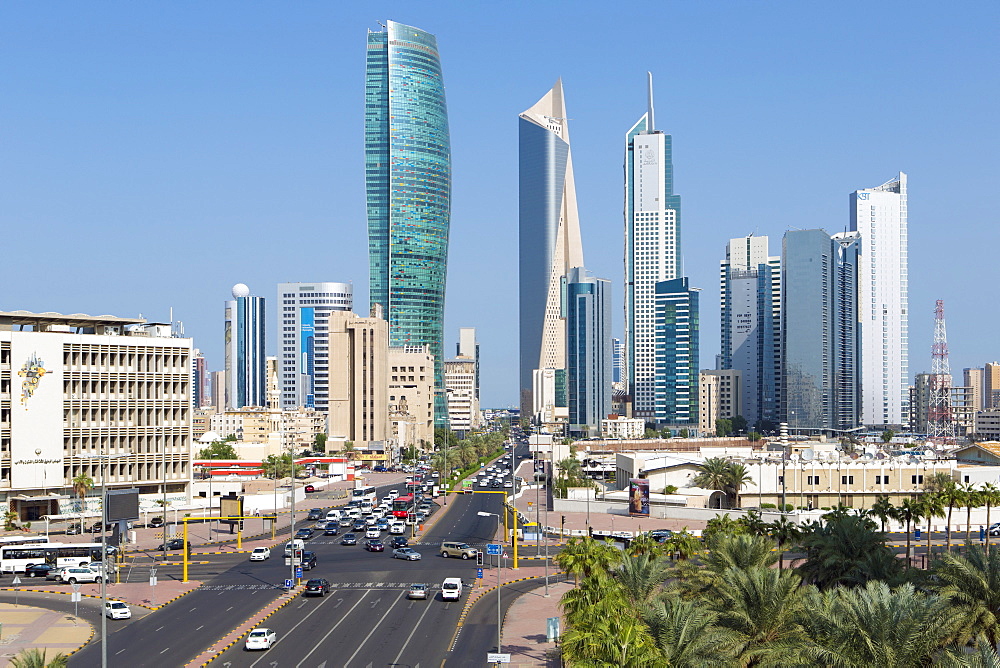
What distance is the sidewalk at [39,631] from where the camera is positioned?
5506 cm

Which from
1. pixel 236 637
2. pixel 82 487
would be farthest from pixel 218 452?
pixel 236 637

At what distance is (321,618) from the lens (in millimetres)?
62406

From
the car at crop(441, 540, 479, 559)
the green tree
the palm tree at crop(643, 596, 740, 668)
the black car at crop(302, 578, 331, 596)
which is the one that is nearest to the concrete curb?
the black car at crop(302, 578, 331, 596)

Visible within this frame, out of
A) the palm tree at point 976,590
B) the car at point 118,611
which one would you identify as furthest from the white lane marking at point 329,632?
the palm tree at point 976,590

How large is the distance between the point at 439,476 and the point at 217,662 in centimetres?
13293

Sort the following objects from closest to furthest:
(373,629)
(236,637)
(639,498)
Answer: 1. (236,637)
2. (373,629)
3. (639,498)

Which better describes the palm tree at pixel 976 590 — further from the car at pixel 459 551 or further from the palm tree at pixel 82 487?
the palm tree at pixel 82 487

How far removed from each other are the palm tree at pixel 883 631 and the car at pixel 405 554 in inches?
2161

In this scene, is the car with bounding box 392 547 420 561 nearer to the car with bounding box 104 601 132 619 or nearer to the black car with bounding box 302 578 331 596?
the black car with bounding box 302 578 331 596

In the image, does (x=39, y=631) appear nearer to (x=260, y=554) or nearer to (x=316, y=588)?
(x=316, y=588)

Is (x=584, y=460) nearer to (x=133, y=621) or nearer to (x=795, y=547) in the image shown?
(x=795, y=547)

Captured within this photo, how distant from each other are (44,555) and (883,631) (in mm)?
70511

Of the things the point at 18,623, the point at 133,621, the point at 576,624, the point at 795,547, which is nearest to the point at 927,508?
the point at 795,547

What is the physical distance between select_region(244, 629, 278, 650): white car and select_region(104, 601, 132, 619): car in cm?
1241
